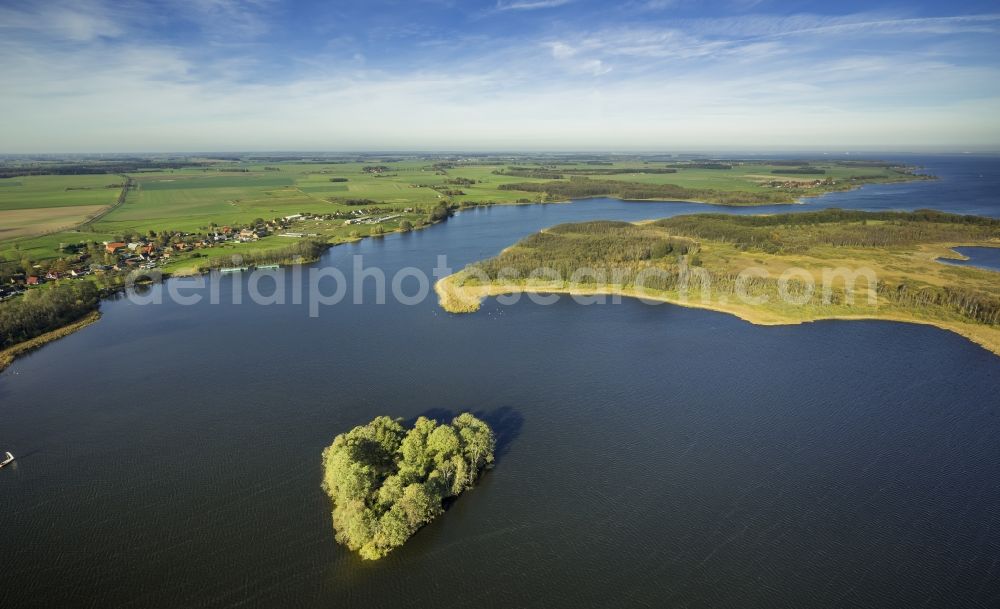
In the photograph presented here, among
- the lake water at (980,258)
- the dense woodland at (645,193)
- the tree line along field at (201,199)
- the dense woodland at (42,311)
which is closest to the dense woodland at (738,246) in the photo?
the lake water at (980,258)

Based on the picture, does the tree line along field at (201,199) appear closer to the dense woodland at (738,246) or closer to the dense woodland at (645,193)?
the dense woodland at (645,193)

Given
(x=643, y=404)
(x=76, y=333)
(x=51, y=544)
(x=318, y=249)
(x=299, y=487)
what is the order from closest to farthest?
(x=51, y=544) < (x=299, y=487) < (x=643, y=404) < (x=76, y=333) < (x=318, y=249)

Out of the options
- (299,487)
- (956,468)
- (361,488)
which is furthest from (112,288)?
(956,468)

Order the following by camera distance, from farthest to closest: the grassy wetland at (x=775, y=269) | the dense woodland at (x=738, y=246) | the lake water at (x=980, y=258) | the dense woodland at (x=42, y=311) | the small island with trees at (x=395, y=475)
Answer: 1. the lake water at (x=980, y=258)
2. the dense woodland at (x=738, y=246)
3. the grassy wetland at (x=775, y=269)
4. the dense woodland at (x=42, y=311)
5. the small island with trees at (x=395, y=475)

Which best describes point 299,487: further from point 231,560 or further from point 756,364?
point 756,364

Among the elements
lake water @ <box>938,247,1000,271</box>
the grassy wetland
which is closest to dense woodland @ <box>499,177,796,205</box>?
the grassy wetland

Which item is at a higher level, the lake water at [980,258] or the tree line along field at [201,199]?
the tree line along field at [201,199]

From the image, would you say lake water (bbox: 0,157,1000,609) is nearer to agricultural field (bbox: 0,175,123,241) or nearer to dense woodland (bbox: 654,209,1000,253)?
dense woodland (bbox: 654,209,1000,253)

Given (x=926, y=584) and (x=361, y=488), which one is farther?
(x=361, y=488)
